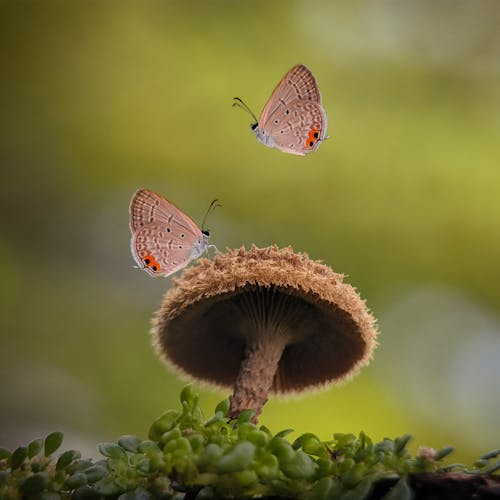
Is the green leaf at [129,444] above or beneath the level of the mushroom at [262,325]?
beneath

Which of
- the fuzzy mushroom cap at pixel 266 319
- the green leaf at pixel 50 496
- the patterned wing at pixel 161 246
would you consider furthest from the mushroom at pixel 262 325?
the green leaf at pixel 50 496

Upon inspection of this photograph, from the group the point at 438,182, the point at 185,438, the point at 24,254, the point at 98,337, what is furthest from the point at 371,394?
the point at 185,438

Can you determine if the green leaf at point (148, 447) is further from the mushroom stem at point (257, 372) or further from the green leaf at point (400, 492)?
the mushroom stem at point (257, 372)

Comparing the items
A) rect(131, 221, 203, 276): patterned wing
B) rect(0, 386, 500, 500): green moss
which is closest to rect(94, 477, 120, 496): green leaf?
rect(0, 386, 500, 500): green moss

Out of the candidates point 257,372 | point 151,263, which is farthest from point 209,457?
point 151,263

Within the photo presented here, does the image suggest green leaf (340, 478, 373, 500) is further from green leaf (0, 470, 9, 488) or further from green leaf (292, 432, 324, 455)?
green leaf (0, 470, 9, 488)

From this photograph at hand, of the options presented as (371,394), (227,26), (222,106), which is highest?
(227,26)

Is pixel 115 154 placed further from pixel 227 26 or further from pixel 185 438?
pixel 185 438
